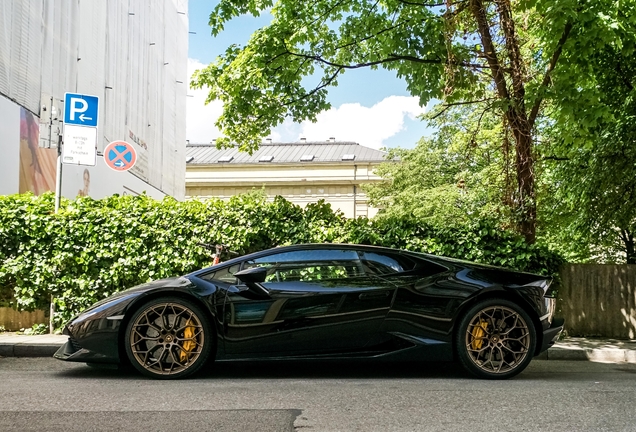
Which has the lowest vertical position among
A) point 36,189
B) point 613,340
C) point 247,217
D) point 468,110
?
point 613,340

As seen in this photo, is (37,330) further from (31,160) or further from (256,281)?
(31,160)

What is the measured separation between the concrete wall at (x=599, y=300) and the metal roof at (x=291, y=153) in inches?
1986

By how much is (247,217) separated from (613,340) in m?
5.40

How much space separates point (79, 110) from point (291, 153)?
56.0m

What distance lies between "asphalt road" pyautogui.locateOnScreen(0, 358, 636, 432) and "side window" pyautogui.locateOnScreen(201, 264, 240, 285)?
85 centimetres

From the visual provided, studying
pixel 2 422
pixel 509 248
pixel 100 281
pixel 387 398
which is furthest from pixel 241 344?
pixel 509 248

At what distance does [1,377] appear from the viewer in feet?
19.1

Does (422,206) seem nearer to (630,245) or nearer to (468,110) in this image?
(468,110)

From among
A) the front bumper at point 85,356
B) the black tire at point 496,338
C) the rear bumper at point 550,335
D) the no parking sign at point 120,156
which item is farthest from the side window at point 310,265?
the no parking sign at point 120,156

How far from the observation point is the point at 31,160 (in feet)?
54.6

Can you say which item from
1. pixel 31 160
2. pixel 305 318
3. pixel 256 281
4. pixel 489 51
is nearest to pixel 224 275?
pixel 256 281

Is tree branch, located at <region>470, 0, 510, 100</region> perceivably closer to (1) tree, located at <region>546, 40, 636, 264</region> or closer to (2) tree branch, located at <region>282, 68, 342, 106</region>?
(1) tree, located at <region>546, 40, 636, 264</region>

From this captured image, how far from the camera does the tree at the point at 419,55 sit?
9.36m

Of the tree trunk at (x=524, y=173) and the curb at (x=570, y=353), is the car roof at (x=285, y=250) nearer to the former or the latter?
the curb at (x=570, y=353)
